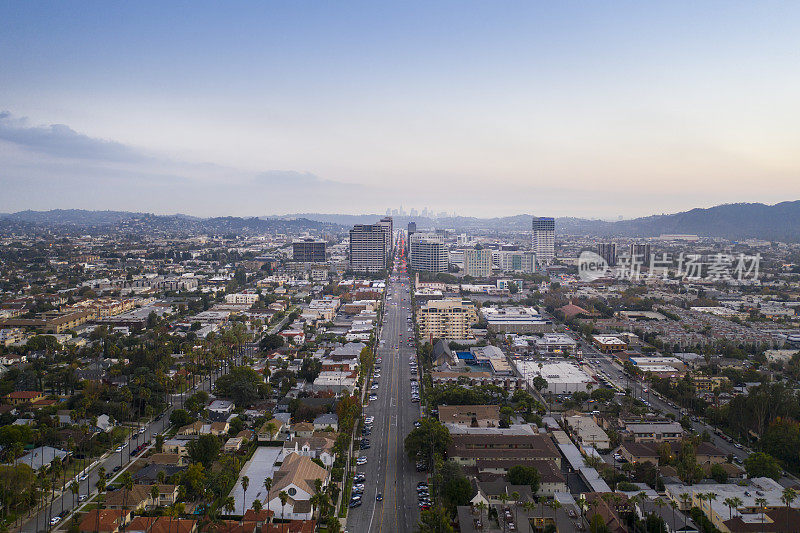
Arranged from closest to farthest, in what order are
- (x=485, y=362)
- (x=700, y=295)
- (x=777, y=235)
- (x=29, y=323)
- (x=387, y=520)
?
(x=387, y=520) < (x=485, y=362) < (x=29, y=323) < (x=700, y=295) < (x=777, y=235)

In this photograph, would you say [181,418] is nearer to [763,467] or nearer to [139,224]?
[763,467]

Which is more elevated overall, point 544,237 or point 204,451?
point 544,237

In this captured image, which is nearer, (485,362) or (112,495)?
(112,495)

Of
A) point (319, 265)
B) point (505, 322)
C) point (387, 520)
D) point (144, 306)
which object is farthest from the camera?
point (319, 265)

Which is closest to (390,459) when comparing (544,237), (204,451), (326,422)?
(326,422)

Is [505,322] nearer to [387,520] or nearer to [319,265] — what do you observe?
[387,520]

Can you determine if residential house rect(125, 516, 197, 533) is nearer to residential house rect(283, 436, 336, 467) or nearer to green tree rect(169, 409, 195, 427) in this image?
residential house rect(283, 436, 336, 467)

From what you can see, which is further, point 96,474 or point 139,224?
point 139,224

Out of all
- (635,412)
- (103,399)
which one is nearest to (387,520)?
(635,412)
